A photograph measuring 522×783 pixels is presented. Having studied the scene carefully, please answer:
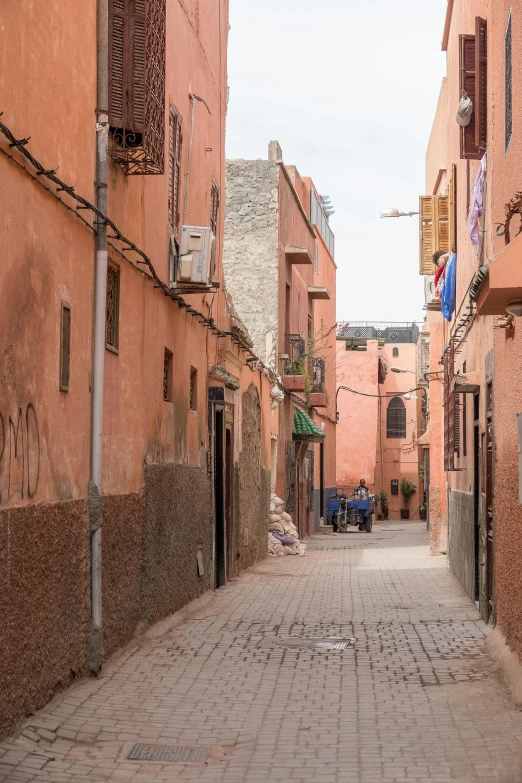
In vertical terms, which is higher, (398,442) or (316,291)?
(316,291)

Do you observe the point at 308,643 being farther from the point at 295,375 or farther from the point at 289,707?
the point at 295,375

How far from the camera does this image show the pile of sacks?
948 inches

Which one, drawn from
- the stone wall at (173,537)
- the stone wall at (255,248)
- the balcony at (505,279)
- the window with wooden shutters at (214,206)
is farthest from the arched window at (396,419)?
the balcony at (505,279)

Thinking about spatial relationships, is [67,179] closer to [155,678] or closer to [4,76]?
[4,76]

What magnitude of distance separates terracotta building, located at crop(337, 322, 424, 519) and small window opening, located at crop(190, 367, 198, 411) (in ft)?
128

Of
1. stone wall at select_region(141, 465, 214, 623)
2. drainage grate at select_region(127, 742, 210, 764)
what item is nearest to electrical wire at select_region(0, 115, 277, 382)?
stone wall at select_region(141, 465, 214, 623)

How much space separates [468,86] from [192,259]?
11.9ft

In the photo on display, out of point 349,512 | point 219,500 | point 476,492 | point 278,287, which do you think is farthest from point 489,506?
point 349,512

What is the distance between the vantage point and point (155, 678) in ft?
29.9

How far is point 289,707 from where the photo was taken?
815 centimetres

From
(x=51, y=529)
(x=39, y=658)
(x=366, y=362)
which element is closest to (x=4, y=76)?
(x=51, y=529)

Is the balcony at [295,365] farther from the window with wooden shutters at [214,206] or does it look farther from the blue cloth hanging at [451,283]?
the window with wooden shutters at [214,206]

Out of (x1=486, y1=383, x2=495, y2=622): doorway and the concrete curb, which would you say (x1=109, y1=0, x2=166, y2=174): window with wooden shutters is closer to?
(x1=486, y1=383, x2=495, y2=622): doorway

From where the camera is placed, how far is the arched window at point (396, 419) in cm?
5988
